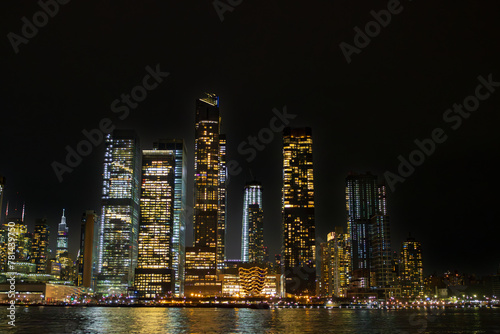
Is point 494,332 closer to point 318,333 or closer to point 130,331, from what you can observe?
point 318,333

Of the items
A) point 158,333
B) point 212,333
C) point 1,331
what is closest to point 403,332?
point 212,333

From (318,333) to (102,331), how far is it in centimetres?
3861

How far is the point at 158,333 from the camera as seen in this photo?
9700 centimetres

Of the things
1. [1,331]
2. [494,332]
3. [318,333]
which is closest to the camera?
[1,331]

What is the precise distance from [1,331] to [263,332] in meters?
44.8

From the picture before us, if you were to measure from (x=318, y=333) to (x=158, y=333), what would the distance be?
28256 millimetres

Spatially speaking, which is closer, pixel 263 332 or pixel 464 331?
pixel 263 332

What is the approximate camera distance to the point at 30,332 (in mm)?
95125

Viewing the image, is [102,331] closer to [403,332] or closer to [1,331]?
[1,331]

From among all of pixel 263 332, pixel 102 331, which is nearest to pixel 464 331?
pixel 263 332

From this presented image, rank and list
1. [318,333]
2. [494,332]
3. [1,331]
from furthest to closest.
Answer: [494,332] < [318,333] < [1,331]

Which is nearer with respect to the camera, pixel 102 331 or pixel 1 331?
pixel 1 331

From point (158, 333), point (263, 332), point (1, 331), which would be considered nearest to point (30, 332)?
point (1, 331)

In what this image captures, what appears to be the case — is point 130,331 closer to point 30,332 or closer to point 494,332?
point 30,332
